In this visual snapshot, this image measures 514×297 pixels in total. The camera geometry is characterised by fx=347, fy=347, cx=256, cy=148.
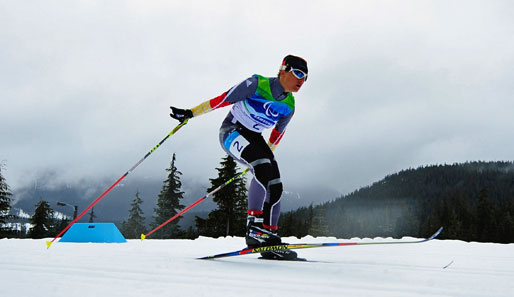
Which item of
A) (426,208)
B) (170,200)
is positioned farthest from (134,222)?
(426,208)

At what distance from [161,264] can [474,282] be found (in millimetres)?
2031

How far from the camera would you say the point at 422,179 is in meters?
154

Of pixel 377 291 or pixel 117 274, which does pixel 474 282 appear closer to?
pixel 377 291

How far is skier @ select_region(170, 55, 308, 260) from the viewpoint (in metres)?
3.37

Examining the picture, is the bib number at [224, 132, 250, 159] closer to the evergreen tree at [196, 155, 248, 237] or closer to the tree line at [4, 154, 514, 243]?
the tree line at [4, 154, 514, 243]

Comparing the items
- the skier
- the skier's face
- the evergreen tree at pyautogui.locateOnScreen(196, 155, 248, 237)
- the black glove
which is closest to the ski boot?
the skier

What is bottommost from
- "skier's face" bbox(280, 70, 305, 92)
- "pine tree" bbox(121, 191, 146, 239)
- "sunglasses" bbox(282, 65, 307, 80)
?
"pine tree" bbox(121, 191, 146, 239)

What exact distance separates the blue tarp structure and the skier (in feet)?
12.0

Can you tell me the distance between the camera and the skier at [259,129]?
11.0 feet

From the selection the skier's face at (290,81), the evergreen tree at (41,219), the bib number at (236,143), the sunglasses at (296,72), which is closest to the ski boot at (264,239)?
the bib number at (236,143)

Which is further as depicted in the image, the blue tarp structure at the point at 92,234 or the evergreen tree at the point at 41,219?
the evergreen tree at the point at 41,219

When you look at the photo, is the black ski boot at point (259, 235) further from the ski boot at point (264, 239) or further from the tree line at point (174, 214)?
the tree line at point (174, 214)

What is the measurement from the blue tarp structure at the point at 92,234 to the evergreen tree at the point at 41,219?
117 ft

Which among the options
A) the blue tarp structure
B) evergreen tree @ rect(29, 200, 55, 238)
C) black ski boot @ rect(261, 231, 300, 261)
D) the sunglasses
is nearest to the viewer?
black ski boot @ rect(261, 231, 300, 261)
